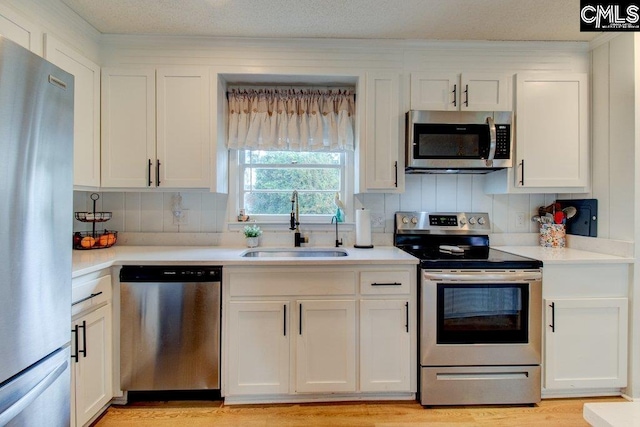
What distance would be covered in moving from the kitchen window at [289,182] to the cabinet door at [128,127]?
678 mm

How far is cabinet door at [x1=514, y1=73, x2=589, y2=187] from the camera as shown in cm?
224

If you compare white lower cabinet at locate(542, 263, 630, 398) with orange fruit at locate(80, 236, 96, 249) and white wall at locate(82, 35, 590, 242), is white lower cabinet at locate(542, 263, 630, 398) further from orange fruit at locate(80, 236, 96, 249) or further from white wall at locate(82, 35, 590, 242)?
orange fruit at locate(80, 236, 96, 249)

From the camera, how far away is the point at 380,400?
199 cm

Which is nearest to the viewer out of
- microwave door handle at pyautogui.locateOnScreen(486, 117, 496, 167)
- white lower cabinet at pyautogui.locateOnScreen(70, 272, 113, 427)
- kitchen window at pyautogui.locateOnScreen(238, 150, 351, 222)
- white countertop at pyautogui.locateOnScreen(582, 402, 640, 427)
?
white countertop at pyautogui.locateOnScreen(582, 402, 640, 427)

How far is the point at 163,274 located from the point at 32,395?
0.88m

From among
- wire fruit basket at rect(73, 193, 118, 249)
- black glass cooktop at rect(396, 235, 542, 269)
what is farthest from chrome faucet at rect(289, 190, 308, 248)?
A: wire fruit basket at rect(73, 193, 118, 249)

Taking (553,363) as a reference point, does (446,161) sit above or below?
above

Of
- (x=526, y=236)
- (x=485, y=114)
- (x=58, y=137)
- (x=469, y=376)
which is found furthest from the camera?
(x=526, y=236)

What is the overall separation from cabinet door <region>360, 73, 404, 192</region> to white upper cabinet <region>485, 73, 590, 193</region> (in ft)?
2.66

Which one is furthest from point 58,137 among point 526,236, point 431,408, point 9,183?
point 526,236

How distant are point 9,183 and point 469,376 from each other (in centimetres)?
233

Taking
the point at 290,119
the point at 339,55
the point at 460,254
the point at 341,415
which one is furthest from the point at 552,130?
the point at 341,415

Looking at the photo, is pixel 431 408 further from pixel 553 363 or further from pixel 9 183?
pixel 9 183

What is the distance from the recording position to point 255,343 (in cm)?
191
